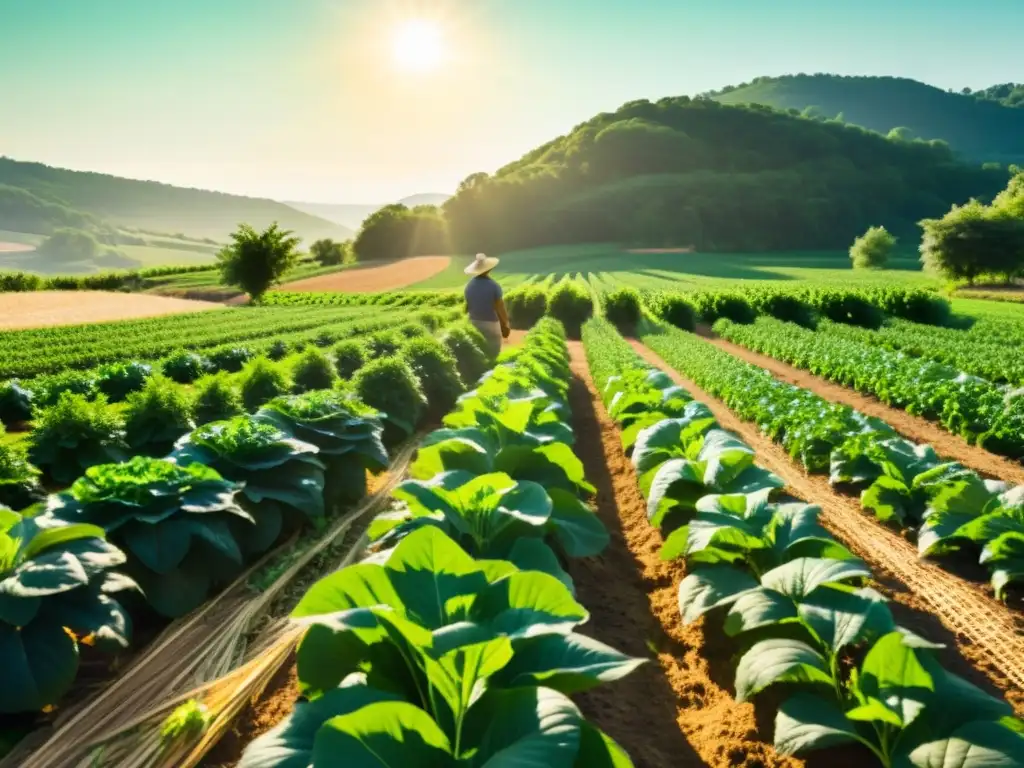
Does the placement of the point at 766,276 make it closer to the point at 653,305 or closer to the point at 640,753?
the point at 653,305

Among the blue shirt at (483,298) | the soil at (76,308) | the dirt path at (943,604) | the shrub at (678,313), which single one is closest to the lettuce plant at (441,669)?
the dirt path at (943,604)

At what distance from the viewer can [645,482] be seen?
5.11 metres

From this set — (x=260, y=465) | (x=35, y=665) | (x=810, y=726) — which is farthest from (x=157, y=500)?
(x=810, y=726)

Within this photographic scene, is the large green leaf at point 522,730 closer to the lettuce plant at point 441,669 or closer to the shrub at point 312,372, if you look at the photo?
the lettuce plant at point 441,669

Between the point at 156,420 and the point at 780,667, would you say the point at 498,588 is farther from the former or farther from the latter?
the point at 156,420

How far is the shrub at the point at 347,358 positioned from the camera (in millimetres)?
11445

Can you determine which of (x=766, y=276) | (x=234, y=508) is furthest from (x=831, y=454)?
(x=766, y=276)

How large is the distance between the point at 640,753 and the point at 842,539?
9.82 feet

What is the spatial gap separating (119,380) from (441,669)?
38.2 feet

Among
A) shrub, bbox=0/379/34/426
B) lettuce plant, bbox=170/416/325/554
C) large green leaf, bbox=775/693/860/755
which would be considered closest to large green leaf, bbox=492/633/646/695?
large green leaf, bbox=775/693/860/755

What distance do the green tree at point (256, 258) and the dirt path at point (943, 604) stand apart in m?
43.0

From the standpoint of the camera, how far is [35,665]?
272cm

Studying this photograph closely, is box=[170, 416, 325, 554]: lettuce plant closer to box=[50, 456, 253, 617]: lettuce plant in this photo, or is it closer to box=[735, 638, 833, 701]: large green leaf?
box=[50, 456, 253, 617]: lettuce plant

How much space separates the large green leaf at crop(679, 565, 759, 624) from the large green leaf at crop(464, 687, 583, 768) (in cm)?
156
